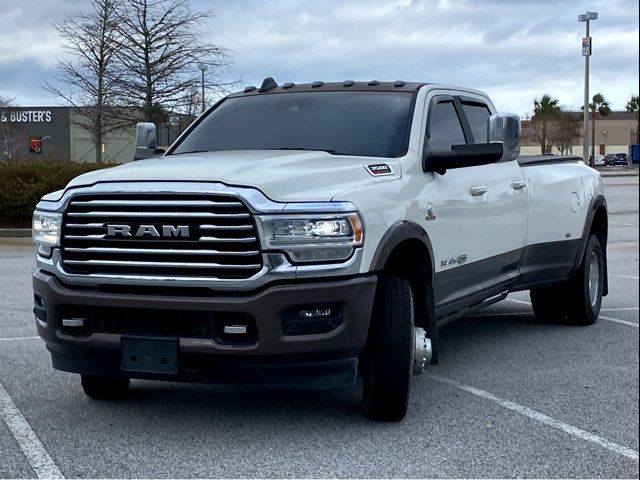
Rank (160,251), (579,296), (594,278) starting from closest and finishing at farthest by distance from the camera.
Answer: (160,251) < (579,296) < (594,278)

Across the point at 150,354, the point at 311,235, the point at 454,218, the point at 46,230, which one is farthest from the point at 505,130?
the point at 46,230

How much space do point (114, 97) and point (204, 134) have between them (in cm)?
1781

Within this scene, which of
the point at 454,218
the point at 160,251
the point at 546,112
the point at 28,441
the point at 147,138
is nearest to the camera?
the point at 160,251

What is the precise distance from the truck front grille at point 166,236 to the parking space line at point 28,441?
2.97 ft

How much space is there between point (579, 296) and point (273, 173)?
170 inches

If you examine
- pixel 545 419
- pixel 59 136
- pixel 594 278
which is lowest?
pixel 545 419

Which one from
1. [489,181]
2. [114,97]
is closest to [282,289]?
[489,181]

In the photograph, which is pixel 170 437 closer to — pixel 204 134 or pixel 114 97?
pixel 204 134

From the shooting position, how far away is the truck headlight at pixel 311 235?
4684 millimetres

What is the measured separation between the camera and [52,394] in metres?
5.96

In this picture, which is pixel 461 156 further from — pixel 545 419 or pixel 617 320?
pixel 617 320

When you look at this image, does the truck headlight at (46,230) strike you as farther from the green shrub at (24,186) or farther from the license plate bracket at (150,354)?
the green shrub at (24,186)

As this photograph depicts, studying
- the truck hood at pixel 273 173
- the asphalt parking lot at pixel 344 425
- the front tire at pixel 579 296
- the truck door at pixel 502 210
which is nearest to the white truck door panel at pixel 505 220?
the truck door at pixel 502 210

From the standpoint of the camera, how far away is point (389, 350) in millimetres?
5043
